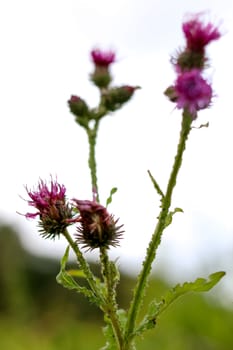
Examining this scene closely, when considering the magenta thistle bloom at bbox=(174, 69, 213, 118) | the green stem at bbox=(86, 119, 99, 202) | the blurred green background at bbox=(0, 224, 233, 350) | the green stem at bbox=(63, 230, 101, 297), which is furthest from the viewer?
the blurred green background at bbox=(0, 224, 233, 350)

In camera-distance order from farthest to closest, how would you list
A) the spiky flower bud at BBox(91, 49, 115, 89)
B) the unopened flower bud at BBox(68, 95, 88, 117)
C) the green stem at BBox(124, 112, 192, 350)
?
the spiky flower bud at BBox(91, 49, 115, 89), the unopened flower bud at BBox(68, 95, 88, 117), the green stem at BBox(124, 112, 192, 350)

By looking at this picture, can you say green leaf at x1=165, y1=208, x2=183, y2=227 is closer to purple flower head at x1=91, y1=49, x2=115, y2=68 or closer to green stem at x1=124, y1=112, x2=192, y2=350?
green stem at x1=124, y1=112, x2=192, y2=350

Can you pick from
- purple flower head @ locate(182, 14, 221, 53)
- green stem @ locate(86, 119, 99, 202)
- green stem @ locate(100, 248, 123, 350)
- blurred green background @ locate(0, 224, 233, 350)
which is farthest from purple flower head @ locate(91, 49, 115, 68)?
green stem @ locate(100, 248, 123, 350)

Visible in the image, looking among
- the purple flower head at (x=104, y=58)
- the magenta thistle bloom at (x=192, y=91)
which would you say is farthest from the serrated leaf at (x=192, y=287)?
the purple flower head at (x=104, y=58)

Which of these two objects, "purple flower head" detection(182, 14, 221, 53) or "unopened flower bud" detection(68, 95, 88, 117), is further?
"unopened flower bud" detection(68, 95, 88, 117)

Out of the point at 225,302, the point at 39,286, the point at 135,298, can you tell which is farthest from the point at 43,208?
the point at 39,286

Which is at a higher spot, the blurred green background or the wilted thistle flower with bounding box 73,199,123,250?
the wilted thistle flower with bounding box 73,199,123,250

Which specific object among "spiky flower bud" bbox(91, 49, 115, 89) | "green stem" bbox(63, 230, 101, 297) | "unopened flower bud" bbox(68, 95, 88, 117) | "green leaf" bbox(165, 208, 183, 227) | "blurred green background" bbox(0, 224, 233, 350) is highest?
"spiky flower bud" bbox(91, 49, 115, 89)
